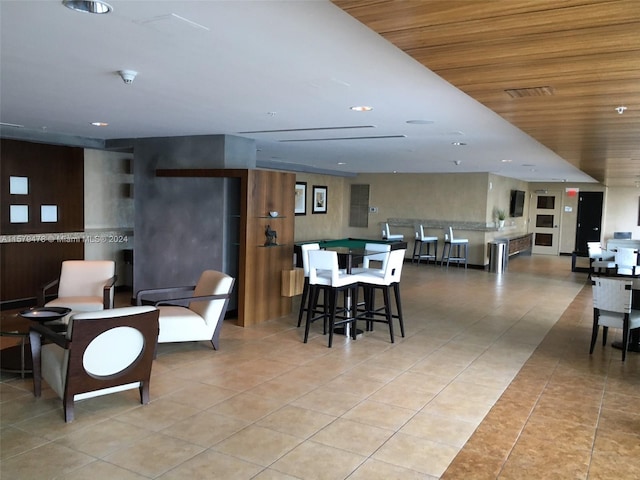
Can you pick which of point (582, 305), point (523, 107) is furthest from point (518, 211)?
point (523, 107)

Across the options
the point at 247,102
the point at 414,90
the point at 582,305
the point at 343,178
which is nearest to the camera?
the point at 414,90

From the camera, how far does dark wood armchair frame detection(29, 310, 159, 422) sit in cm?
351

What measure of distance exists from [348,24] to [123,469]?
106 inches

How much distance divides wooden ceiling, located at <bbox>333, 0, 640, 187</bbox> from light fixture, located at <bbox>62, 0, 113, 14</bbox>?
3.74 feet

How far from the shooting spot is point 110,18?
2.46 m

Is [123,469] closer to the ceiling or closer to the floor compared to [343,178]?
closer to the floor

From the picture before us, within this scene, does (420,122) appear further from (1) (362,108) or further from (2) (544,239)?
(2) (544,239)

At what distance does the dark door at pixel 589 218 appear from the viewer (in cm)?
1661

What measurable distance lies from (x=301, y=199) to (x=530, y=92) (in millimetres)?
10467

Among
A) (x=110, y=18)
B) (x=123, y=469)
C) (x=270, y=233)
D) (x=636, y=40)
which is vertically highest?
(x=110, y=18)

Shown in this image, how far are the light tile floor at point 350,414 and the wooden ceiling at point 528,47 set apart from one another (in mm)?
2232

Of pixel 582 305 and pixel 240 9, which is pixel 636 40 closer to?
pixel 240 9

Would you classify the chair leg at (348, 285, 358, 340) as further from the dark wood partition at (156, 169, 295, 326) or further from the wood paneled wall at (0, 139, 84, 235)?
the wood paneled wall at (0, 139, 84, 235)

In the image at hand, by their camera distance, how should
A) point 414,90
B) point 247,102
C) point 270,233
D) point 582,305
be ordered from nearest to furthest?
point 414,90
point 247,102
point 270,233
point 582,305
